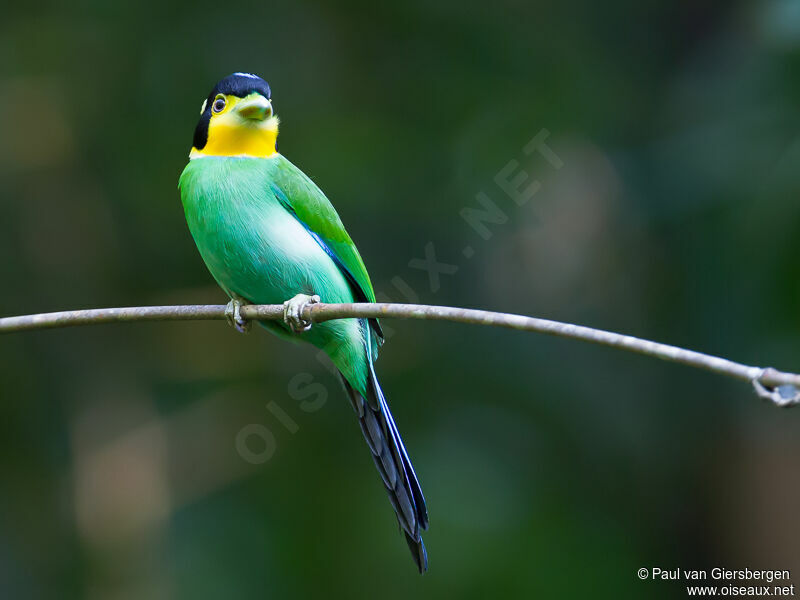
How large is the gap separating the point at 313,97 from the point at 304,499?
277cm

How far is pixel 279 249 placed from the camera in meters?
3.68

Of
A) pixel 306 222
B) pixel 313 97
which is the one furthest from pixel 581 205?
pixel 306 222

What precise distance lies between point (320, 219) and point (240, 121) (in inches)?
19.6

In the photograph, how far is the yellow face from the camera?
3.96m

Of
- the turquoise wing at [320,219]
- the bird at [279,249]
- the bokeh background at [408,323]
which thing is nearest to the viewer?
the bird at [279,249]

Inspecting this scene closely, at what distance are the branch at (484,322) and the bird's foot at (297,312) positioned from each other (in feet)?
0.21

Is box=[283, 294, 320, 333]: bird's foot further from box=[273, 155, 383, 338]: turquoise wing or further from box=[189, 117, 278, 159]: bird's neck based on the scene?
box=[189, 117, 278, 159]: bird's neck

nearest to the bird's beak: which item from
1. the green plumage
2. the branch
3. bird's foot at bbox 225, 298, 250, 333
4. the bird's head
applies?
the bird's head

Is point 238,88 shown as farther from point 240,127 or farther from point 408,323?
point 408,323

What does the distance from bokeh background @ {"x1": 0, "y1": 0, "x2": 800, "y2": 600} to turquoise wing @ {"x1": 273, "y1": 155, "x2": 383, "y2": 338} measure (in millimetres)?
2353

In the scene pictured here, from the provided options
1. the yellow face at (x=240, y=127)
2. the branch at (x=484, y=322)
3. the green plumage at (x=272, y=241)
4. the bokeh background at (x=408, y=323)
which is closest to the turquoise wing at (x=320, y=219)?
the green plumage at (x=272, y=241)

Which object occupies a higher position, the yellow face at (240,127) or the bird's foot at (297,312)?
the yellow face at (240,127)

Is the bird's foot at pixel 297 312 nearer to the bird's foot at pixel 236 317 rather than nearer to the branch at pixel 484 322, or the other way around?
the branch at pixel 484 322

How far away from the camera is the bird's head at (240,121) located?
3973 millimetres
